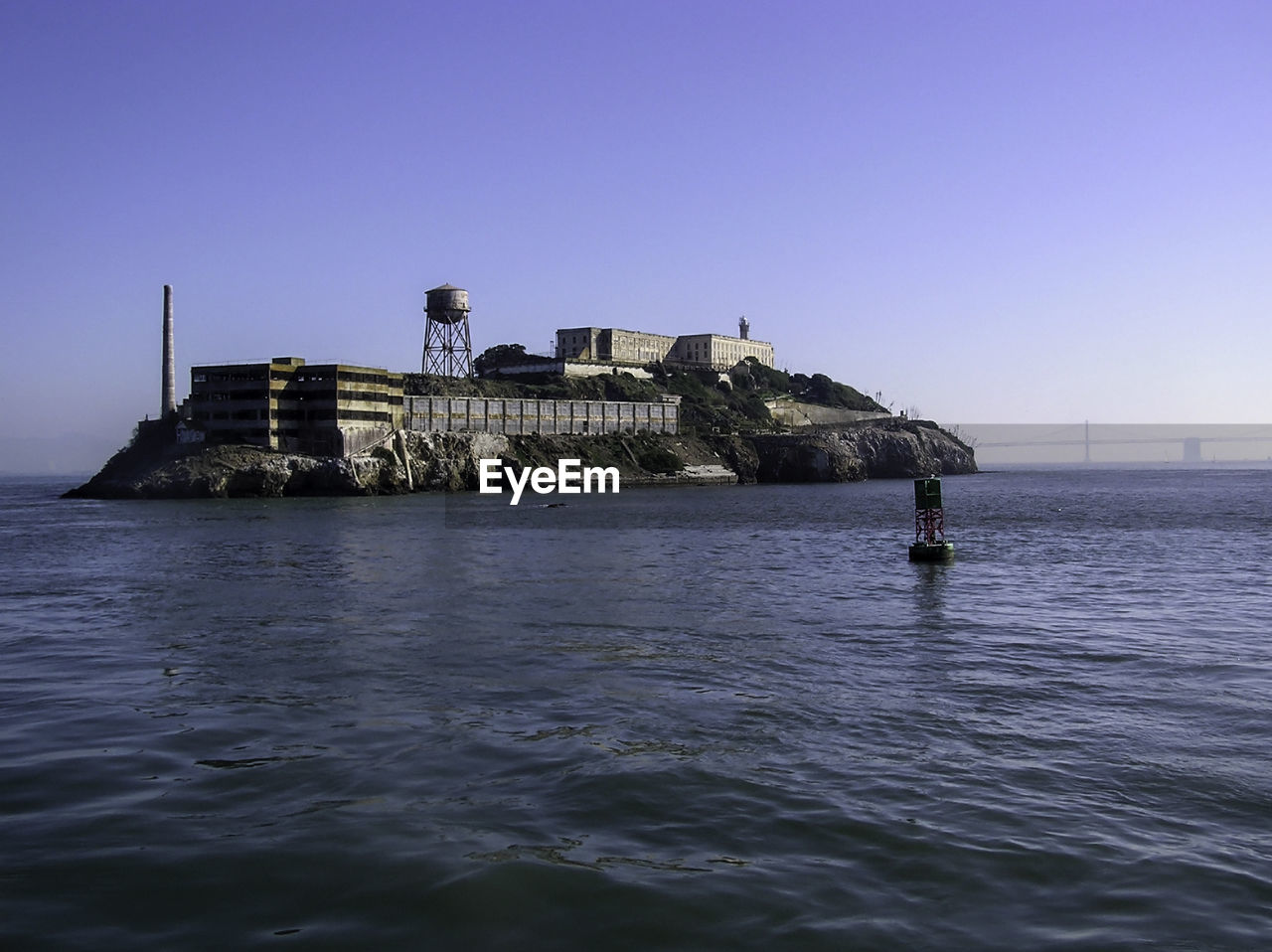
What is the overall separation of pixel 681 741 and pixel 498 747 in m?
2.83

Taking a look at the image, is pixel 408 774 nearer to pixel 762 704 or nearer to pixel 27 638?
pixel 762 704

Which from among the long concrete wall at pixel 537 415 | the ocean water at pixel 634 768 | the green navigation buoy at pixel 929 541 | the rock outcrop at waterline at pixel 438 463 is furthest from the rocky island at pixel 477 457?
the green navigation buoy at pixel 929 541

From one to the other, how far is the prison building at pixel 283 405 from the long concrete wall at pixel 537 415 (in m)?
14.8

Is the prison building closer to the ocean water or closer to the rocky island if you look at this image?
the rocky island

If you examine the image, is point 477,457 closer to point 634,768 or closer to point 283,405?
point 283,405

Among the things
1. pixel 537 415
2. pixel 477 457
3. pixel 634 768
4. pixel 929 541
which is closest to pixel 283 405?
pixel 477 457

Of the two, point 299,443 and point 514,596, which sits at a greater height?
point 299,443

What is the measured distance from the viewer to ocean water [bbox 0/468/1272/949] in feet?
31.3

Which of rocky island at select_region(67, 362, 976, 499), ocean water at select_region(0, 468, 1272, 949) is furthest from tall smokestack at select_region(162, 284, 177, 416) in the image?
ocean water at select_region(0, 468, 1272, 949)

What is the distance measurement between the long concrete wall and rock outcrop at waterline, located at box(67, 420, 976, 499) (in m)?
2.76

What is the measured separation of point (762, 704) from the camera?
17703 millimetres

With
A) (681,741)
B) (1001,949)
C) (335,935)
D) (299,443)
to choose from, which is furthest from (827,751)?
(299,443)

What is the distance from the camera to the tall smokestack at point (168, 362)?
126m

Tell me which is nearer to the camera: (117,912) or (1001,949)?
(1001,949)
